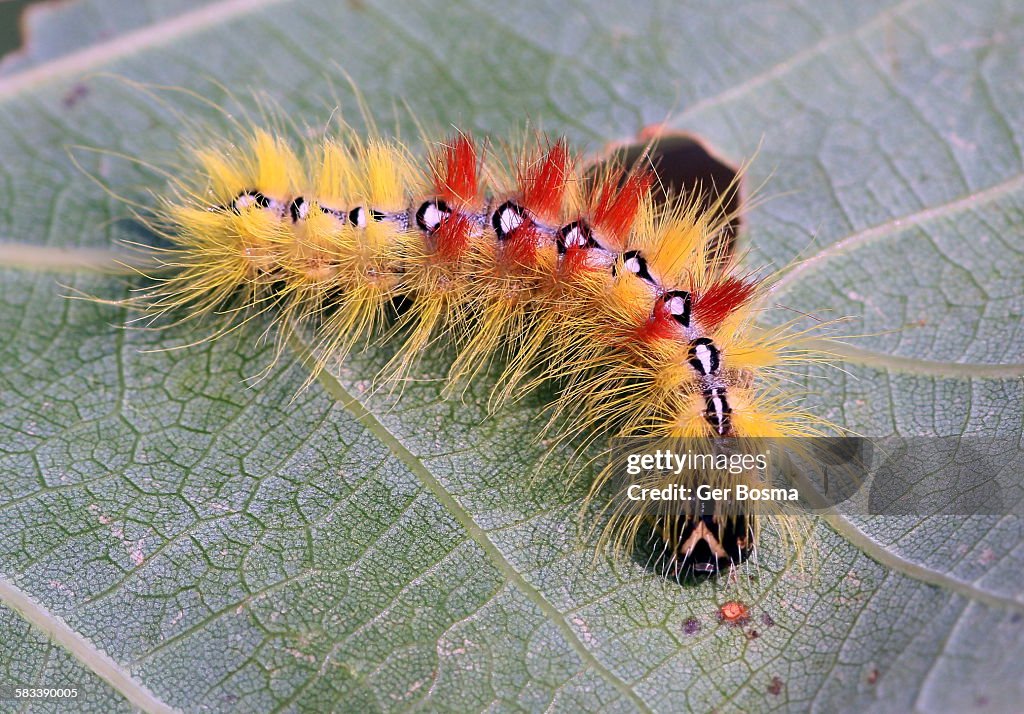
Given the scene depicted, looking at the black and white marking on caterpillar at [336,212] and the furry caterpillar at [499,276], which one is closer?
the furry caterpillar at [499,276]

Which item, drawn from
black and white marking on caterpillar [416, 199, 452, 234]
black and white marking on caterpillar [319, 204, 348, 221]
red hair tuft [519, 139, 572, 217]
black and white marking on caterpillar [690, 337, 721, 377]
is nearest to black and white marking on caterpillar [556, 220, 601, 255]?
red hair tuft [519, 139, 572, 217]

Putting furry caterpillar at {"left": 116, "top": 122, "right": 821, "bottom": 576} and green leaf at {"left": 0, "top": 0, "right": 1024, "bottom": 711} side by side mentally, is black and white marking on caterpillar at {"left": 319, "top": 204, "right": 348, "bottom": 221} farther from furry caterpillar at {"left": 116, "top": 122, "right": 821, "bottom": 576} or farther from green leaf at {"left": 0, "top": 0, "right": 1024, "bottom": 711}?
green leaf at {"left": 0, "top": 0, "right": 1024, "bottom": 711}

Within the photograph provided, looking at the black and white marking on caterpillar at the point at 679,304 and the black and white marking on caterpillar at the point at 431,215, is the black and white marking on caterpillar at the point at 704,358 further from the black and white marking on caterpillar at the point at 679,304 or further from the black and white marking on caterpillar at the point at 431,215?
the black and white marking on caterpillar at the point at 431,215

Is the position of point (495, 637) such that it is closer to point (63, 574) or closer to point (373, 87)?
point (63, 574)

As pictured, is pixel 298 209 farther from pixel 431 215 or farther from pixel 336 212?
pixel 431 215

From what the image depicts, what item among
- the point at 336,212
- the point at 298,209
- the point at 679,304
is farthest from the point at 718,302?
the point at 298,209

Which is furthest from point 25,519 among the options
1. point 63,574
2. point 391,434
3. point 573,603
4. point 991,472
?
point 991,472

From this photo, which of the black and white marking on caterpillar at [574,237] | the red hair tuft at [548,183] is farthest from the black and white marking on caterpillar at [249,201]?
the black and white marking on caterpillar at [574,237]
